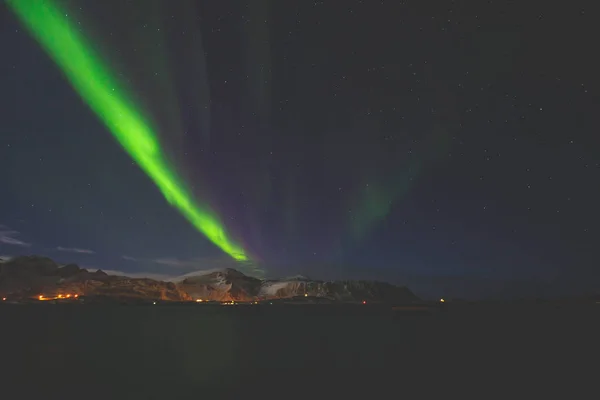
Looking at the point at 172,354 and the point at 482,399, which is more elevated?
the point at 172,354

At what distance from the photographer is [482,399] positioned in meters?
26.0

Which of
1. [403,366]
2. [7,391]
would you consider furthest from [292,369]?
[7,391]

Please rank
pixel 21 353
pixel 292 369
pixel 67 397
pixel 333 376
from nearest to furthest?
pixel 67 397 < pixel 333 376 < pixel 292 369 < pixel 21 353

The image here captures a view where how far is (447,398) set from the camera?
2691 cm

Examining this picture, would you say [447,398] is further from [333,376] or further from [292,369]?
[292,369]

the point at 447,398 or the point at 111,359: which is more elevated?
the point at 111,359

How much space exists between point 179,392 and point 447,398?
15.2 m

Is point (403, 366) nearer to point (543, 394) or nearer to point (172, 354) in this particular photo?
point (543, 394)

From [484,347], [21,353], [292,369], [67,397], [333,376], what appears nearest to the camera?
[67,397]

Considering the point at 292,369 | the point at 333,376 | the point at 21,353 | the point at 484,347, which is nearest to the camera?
the point at 333,376

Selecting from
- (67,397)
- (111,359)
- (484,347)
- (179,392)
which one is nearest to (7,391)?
(67,397)

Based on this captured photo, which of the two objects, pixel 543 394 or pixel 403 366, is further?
pixel 403 366

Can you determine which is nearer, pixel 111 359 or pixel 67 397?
pixel 67 397

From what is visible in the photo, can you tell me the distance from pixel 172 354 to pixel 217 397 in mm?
22570
